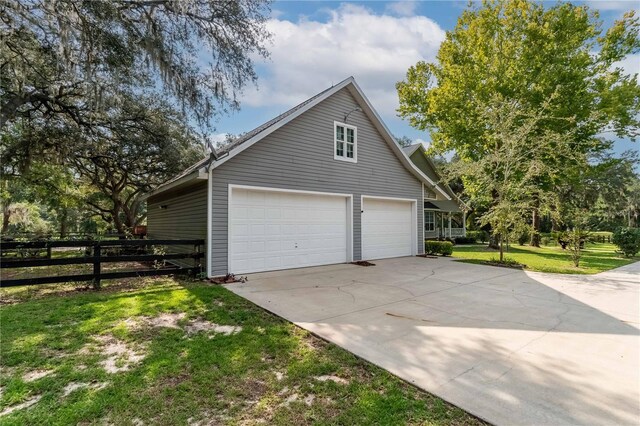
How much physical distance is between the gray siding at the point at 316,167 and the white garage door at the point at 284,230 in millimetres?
339

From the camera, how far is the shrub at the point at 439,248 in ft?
45.2

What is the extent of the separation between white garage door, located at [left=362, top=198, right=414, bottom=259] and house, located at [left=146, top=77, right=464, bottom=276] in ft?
0.13

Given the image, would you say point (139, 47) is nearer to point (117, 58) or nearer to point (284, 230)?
point (117, 58)

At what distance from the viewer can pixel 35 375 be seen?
3.16 m

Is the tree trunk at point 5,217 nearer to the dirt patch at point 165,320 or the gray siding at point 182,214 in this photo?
the gray siding at point 182,214

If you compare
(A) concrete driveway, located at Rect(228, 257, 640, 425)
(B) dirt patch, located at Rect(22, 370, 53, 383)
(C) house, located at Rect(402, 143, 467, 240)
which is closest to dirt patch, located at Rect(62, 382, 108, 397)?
(B) dirt patch, located at Rect(22, 370, 53, 383)

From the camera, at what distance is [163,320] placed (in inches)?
190

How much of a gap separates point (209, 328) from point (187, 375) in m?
1.39

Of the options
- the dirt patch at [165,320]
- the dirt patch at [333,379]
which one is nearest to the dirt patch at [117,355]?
the dirt patch at [165,320]

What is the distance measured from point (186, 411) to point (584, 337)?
4.89 meters

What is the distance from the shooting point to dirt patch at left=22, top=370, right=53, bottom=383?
121 inches

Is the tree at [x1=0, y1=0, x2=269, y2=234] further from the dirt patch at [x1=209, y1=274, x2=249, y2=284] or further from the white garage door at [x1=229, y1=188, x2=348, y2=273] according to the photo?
the dirt patch at [x1=209, y1=274, x2=249, y2=284]

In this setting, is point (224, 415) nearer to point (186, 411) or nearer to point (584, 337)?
point (186, 411)

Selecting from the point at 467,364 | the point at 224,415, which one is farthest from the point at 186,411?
the point at 467,364
